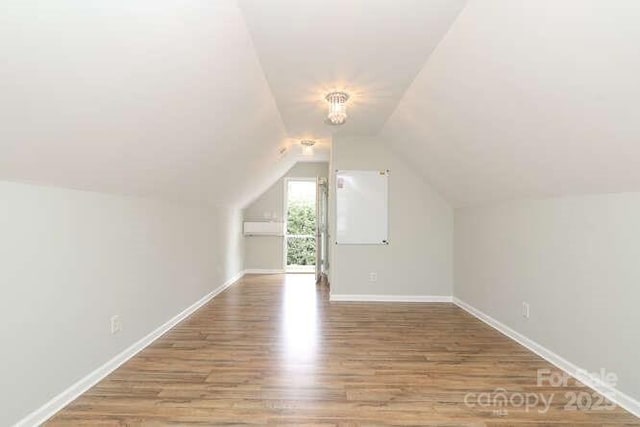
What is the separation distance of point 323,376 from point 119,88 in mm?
2262

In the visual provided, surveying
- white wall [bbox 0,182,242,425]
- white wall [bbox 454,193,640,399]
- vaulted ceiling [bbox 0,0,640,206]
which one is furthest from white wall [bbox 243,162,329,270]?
white wall [bbox 454,193,640,399]

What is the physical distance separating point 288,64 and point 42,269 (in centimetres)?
214

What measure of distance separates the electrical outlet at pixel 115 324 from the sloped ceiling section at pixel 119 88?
3.25 ft

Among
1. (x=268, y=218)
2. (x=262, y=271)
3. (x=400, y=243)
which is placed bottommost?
(x=262, y=271)

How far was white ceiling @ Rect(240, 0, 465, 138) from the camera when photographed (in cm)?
203

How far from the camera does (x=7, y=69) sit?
1.28m

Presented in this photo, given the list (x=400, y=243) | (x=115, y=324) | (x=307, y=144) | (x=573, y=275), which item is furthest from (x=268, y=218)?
(x=573, y=275)

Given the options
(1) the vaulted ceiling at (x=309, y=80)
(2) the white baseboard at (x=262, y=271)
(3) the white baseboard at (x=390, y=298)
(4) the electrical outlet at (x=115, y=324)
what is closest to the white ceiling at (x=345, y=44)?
(1) the vaulted ceiling at (x=309, y=80)

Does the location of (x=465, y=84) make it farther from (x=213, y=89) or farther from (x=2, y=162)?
(x=2, y=162)

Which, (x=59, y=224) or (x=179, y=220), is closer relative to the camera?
(x=59, y=224)

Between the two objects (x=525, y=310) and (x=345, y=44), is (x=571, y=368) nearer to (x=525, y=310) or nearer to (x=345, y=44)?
(x=525, y=310)

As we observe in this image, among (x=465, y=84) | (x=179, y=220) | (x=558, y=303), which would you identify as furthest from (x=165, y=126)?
(x=558, y=303)

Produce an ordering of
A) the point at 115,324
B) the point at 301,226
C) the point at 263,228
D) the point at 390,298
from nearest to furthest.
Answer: the point at 115,324
the point at 390,298
the point at 263,228
the point at 301,226

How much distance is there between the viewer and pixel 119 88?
1.76 meters
